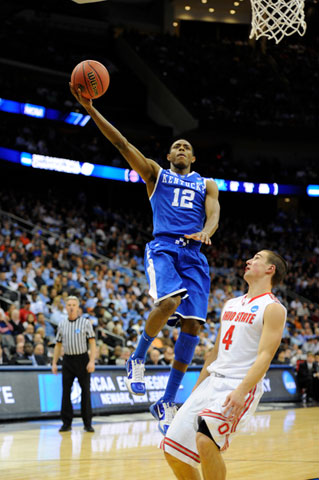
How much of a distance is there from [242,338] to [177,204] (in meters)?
1.65

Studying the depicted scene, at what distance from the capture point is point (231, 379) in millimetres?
4691

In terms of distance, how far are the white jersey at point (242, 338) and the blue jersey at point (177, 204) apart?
50.6 inches

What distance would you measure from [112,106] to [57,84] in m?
2.76

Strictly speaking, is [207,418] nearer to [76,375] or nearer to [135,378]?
[135,378]

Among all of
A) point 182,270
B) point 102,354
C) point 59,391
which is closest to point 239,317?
point 182,270

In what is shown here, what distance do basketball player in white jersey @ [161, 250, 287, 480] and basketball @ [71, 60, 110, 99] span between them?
190cm

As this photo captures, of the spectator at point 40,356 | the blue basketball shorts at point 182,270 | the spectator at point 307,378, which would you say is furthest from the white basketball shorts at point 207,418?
the spectator at point 307,378

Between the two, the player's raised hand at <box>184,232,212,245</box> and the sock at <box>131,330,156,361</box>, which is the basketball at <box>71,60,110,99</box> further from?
the sock at <box>131,330,156,361</box>

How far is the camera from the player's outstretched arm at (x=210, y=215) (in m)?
5.54

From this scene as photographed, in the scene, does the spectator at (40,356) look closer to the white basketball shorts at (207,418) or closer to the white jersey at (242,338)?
the white basketball shorts at (207,418)

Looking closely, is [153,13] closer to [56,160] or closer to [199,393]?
[56,160]

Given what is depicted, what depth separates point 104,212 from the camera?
2517cm

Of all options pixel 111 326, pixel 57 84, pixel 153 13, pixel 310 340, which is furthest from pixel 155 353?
pixel 153 13

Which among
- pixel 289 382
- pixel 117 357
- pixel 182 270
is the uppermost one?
pixel 182 270
